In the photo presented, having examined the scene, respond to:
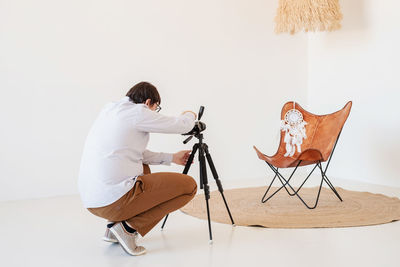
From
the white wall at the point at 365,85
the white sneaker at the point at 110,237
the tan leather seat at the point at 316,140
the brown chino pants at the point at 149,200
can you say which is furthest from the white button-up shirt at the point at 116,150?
the white wall at the point at 365,85

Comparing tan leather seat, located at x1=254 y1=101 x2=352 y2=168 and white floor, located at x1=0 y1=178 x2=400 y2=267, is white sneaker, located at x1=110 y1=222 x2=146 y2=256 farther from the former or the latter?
tan leather seat, located at x1=254 y1=101 x2=352 y2=168

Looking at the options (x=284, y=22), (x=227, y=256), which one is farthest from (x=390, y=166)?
(x=227, y=256)

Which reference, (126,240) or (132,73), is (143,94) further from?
(132,73)

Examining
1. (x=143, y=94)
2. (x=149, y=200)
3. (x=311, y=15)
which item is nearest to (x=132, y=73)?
(x=311, y=15)

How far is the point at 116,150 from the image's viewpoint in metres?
2.55

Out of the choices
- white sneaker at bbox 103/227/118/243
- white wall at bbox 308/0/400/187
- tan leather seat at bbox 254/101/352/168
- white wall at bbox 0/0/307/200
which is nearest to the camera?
white sneaker at bbox 103/227/118/243

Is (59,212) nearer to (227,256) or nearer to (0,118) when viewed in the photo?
(0,118)

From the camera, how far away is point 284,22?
5.00 meters

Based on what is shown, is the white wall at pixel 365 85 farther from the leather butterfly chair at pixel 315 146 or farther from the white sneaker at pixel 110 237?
the white sneaker at pixel 110 237

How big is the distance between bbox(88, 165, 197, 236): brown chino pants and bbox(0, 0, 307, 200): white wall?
203 centimetres

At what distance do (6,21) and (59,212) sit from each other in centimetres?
178

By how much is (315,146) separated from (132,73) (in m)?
1.92

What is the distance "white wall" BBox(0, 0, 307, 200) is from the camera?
434 centimetres

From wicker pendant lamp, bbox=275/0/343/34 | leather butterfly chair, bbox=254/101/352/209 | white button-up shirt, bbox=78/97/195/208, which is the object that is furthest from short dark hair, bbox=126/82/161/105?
wicker pendant lamp, bbox=275/0/343/34
